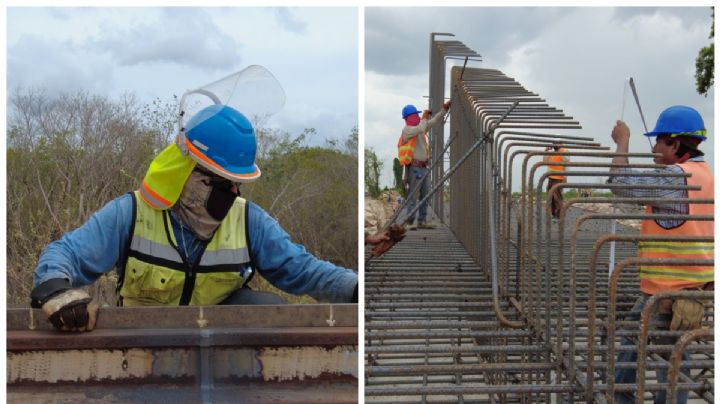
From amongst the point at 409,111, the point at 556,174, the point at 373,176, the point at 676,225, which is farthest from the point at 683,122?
the point at 373,176

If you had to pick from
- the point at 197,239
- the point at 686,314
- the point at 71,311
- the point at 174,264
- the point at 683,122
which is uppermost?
the point at 683,122

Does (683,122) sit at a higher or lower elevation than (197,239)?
higher

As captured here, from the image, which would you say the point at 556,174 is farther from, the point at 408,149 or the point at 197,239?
the point at 408,149

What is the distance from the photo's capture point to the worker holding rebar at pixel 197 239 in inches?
112

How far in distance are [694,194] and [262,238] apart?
2.06m

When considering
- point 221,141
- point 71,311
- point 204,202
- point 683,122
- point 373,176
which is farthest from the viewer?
point 373,176

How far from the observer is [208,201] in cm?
304

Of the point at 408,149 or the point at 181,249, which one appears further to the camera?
the point at 408,149

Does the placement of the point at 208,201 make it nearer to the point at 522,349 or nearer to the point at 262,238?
the point at 262,238

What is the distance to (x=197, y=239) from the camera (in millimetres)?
3135

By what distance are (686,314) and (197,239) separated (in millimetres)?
2264

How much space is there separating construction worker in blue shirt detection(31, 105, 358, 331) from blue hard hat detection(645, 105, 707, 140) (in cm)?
179

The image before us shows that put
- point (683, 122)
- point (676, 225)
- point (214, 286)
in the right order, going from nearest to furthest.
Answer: point (214, 286) < point (676, 225) < point (683, 122)

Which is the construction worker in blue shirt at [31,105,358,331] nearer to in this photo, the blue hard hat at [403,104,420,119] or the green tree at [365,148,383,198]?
the blue hard hat at [403,104,420,119]
